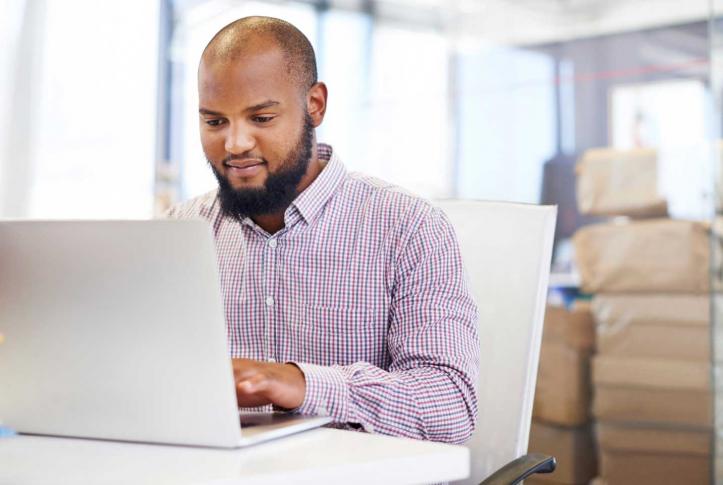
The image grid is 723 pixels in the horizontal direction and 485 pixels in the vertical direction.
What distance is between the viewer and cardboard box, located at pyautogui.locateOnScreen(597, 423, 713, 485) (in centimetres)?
309

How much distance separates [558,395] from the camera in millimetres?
3416

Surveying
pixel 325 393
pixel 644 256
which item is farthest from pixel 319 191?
pixel 644 256

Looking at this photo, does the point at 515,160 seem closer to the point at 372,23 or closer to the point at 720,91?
the point at 720,91

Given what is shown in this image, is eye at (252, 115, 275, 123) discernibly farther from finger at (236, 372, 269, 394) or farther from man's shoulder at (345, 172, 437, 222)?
finger at (236, 372, 269, 394)

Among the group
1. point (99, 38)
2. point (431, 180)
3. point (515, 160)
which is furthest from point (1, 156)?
point (515, 160)

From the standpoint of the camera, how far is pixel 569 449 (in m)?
3.38

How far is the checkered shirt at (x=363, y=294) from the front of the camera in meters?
1.39

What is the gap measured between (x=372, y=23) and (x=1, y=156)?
1.74 metres

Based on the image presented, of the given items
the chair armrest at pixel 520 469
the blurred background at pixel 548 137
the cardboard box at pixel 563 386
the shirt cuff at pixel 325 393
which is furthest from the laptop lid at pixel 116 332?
the cardboard box at pixel 563 386

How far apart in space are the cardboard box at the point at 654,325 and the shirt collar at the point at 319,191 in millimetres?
1775

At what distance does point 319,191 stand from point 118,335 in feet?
2.18

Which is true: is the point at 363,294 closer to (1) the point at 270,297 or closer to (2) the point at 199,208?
(1) the point at 270,297

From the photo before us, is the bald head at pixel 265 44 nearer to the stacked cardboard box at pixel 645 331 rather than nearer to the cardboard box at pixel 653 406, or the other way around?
the stacked cardboard box at pixel 645 331

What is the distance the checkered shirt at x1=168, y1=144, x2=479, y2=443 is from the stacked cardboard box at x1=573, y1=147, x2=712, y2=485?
1.74 metres
